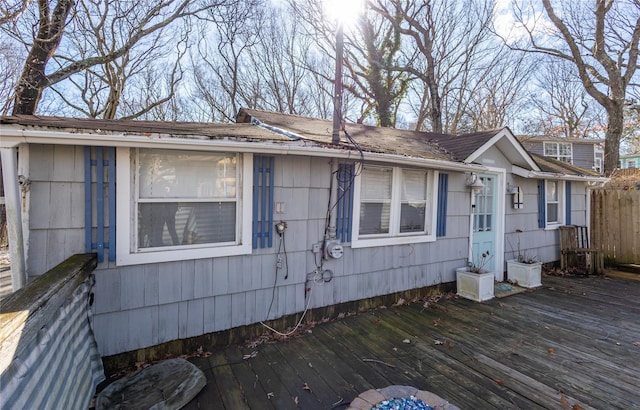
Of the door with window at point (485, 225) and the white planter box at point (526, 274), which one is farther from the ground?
the door with window at point (485, 225)

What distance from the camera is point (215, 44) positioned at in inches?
555

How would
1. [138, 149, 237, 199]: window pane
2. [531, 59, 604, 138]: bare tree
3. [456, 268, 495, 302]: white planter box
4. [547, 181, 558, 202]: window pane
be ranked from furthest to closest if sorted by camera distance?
[531, 59, 604, 138]: bare tree < [547, 181, 558, 202]: window pane < [456, 268, 495, 302]: white planter box < [138, 149, 237, 199]: window pane

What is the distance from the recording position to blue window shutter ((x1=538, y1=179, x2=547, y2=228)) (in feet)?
23.2

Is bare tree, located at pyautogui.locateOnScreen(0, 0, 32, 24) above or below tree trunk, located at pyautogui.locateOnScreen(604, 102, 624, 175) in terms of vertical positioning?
above

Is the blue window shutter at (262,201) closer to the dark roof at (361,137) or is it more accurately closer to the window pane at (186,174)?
the window pane at (186,174)

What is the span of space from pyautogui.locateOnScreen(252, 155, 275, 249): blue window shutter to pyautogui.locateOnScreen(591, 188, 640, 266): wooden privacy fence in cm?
796

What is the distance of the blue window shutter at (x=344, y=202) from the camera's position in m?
4.26

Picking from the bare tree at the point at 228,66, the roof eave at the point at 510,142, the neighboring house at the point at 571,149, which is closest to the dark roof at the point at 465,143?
the roof eave at the point at 510,142

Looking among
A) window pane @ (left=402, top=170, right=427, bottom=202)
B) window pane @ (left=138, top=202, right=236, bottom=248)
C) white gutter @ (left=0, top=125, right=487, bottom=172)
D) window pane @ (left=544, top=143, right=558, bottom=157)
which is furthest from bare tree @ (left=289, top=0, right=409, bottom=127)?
window pane @ (left=544, top=143, right=558, bottom=157)

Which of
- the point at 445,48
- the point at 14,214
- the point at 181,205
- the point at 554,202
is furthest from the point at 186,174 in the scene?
the point at 445,48

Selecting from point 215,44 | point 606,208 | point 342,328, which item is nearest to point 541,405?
point 342,328

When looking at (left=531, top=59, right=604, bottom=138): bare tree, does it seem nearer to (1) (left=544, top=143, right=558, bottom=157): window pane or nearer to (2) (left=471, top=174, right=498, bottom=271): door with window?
(1) (left=544, top=143, right=558, bottom=157): window pane

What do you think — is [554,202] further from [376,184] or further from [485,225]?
[376,184]

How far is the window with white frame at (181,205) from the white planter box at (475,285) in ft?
12.7
